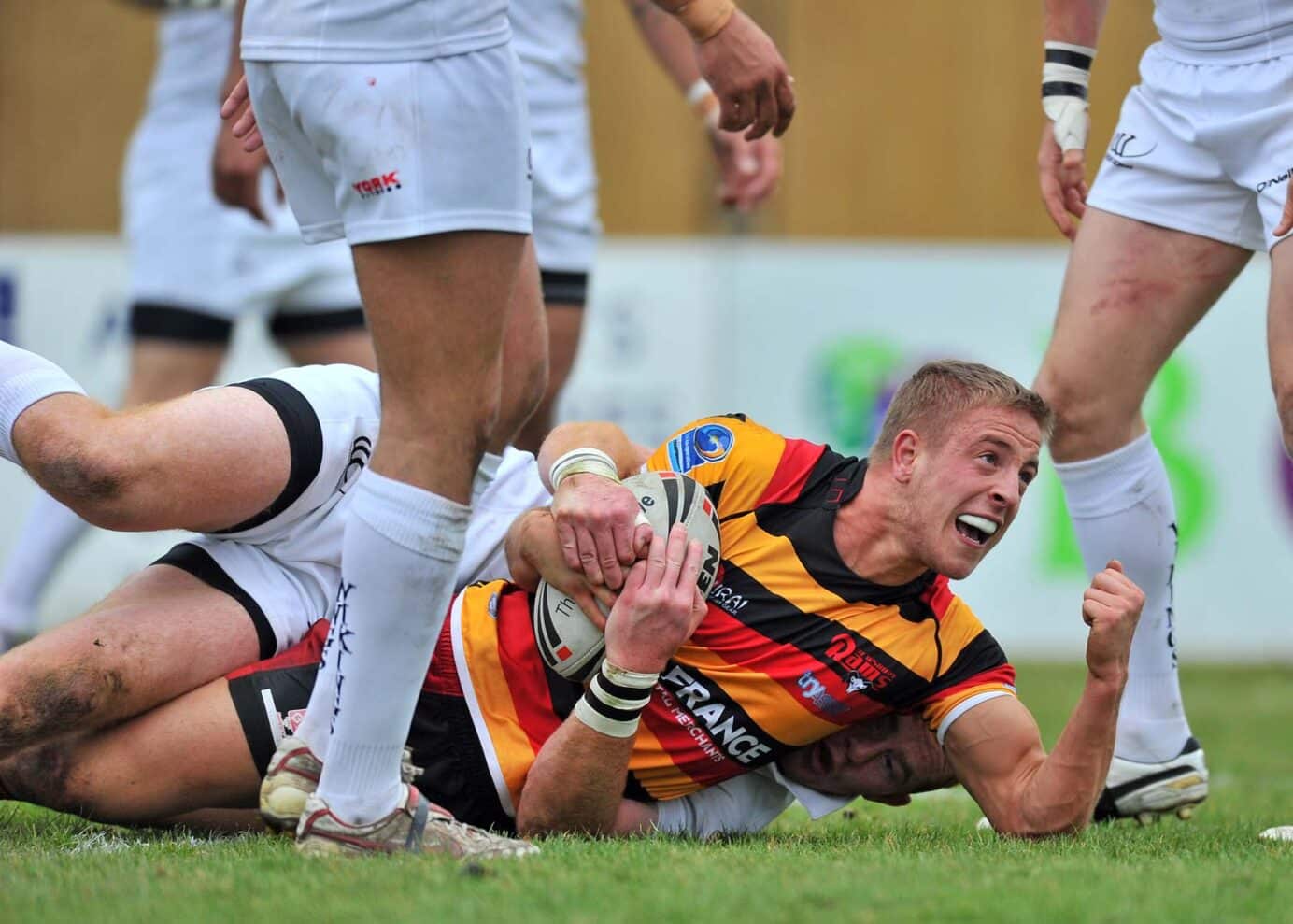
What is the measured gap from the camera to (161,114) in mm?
6387

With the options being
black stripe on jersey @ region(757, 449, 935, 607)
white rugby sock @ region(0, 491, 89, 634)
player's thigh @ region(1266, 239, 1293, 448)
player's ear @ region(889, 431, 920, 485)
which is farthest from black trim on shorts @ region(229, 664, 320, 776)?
white rugby sock @ region(0, 491, 89, 634)

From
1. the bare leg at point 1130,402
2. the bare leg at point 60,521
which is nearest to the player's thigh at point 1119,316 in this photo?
the bare leg at point 1130,402

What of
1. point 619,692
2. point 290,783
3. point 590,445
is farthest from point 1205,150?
point 290,783

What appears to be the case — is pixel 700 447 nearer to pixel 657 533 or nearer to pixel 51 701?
pixel 657 533

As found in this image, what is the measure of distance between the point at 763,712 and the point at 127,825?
1342 mm

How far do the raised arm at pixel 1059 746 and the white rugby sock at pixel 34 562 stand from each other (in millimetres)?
3541

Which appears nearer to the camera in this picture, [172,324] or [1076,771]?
[1076,771]

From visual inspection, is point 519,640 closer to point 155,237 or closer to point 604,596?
point 604,596

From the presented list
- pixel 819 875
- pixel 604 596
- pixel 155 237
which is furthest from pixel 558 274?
pixel 819 875

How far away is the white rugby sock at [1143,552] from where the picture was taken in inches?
161

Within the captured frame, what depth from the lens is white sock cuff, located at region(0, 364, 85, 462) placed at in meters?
3.26

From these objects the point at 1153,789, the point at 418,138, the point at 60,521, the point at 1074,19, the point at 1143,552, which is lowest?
the point at 60,521

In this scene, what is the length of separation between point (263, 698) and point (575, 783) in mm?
679

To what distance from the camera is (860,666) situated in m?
3.42
